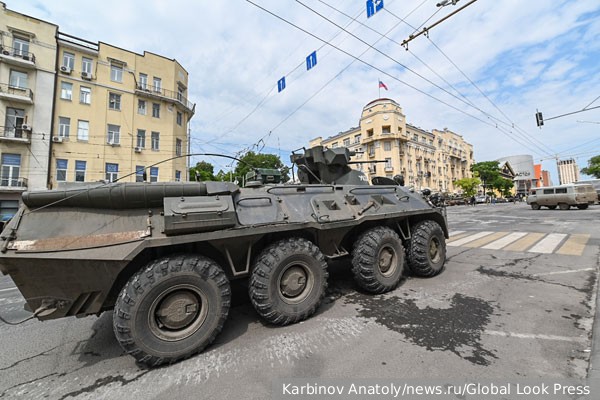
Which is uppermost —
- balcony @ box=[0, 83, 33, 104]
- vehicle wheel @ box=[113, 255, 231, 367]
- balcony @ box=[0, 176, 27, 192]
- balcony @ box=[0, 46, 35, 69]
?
balcony @ box=[0, 46, 35, 69]

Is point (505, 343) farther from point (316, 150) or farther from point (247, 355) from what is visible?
point (316, 150)

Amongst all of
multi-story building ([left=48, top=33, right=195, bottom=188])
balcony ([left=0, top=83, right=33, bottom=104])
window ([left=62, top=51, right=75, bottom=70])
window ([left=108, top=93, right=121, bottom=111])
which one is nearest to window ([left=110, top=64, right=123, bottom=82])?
multi-story building ([left=48, top=33, right=195, bottom=188])

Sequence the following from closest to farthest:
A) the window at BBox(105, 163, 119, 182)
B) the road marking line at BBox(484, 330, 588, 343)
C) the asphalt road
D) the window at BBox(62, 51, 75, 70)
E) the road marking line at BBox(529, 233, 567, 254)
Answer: the asphalt road → the road marking line at BBox(484, 330, 588, 343) → the road marking line at BBox(529, 233, 567, 254) → the window at BBox(62, 51, 75, 70) → the window at BBox(105, 163, 119, 182)

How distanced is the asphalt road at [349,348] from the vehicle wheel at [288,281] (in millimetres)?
199

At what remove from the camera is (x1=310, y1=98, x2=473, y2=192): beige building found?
39.6 metres

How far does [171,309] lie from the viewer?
2395 mm

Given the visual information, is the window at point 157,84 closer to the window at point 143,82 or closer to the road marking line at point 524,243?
the window at point 143,82

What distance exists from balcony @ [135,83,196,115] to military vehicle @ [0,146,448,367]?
22520 millimetres

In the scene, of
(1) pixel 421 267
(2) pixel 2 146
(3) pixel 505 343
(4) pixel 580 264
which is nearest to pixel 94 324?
(3) pixel 505 343

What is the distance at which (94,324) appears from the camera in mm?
3168

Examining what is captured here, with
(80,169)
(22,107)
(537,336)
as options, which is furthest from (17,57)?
(537,336)

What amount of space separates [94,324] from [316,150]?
417 cm

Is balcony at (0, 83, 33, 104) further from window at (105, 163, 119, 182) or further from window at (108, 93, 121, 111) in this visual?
window at (105, 163, 119, 182)

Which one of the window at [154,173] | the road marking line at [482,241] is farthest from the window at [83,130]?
the road marking line at [482,241]
